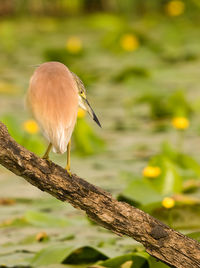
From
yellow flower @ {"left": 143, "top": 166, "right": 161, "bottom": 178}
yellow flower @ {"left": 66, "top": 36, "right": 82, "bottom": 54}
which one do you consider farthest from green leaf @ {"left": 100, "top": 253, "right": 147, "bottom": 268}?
yellow flower @ {"left": 66, "top": 36, "right": 82, "bottom": 54}

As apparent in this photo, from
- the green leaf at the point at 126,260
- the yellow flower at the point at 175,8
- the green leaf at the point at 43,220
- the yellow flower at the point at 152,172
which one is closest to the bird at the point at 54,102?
the green leaf at the point at 126,260

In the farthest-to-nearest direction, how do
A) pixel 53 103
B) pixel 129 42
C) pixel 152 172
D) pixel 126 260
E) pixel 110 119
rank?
pixel 129 42
pixel 110 119
pixel 152 172
pixel 126 260
pixel 53 103

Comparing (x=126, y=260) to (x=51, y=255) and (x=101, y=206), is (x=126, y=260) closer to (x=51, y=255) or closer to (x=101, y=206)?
(x=51, y=255)

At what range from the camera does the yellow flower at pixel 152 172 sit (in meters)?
2.78

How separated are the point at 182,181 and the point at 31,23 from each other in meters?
3.51

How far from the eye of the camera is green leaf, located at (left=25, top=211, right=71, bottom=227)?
255cm

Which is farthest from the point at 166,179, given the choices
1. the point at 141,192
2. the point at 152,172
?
the point at 141,192

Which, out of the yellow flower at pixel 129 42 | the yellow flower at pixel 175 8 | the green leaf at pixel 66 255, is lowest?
the green leaf at pixel 66 255

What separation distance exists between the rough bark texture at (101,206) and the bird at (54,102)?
22 centimetres

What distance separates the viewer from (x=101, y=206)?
187 centimetres

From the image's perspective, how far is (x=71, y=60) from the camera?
5.15 metres

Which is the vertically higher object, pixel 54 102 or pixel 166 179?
pixel 166 179

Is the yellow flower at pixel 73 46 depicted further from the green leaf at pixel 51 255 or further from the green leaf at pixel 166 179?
the green leaf at pixel 51 255

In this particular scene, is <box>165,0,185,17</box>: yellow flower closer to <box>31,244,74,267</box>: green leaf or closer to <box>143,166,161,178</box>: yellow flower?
<box>143,166,161,178</box>: yellow flower
